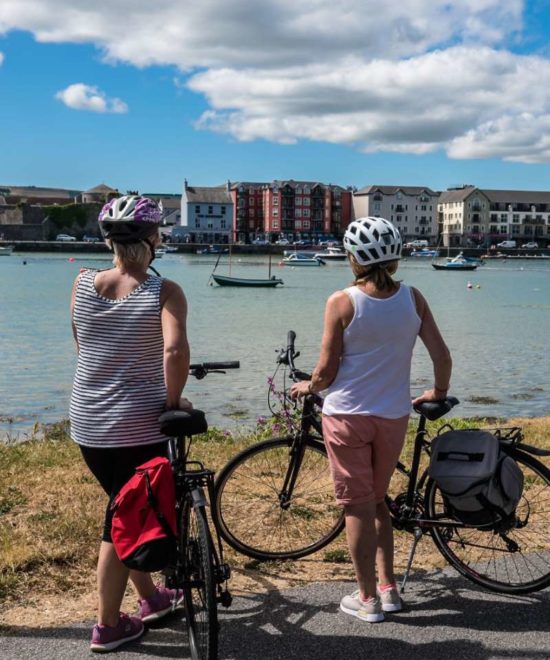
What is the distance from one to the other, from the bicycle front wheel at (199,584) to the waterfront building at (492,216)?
17624 centimetres

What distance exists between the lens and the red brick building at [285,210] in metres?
161

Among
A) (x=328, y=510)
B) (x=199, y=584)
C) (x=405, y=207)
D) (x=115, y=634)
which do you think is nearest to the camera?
(x=199, y=584)

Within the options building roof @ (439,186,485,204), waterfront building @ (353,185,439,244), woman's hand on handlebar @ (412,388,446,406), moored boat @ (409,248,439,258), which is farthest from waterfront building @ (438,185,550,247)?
woman's hand on handlebar @ (412,388,446,406)

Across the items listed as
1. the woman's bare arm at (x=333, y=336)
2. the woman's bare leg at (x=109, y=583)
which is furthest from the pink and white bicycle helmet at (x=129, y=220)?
the woman's bare leg at (x=109, y=583)

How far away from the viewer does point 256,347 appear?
26.7 metres

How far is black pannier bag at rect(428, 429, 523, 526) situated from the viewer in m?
4.12

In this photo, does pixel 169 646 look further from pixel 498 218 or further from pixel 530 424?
pixel 498 218

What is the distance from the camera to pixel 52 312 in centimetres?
4072

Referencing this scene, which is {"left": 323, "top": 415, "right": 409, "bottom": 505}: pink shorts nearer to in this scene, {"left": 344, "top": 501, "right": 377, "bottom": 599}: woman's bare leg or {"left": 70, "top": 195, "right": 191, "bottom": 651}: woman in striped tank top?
{"left": 344, "top": 501, "right": 377, "bottom": 599}: woman's bare leg

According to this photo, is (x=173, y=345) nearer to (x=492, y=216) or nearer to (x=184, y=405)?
(x=184, y=405)

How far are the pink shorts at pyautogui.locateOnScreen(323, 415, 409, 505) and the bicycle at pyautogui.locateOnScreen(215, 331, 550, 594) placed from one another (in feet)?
1.68

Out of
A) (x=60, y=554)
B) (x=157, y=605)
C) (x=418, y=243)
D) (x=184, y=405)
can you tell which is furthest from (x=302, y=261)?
(x=184, y=405)

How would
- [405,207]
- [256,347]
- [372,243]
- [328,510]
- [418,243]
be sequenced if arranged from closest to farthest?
[372,243] < [328,510] < [256,347] < [418,243] < [405,207]

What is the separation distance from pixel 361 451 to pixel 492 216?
182673mm
